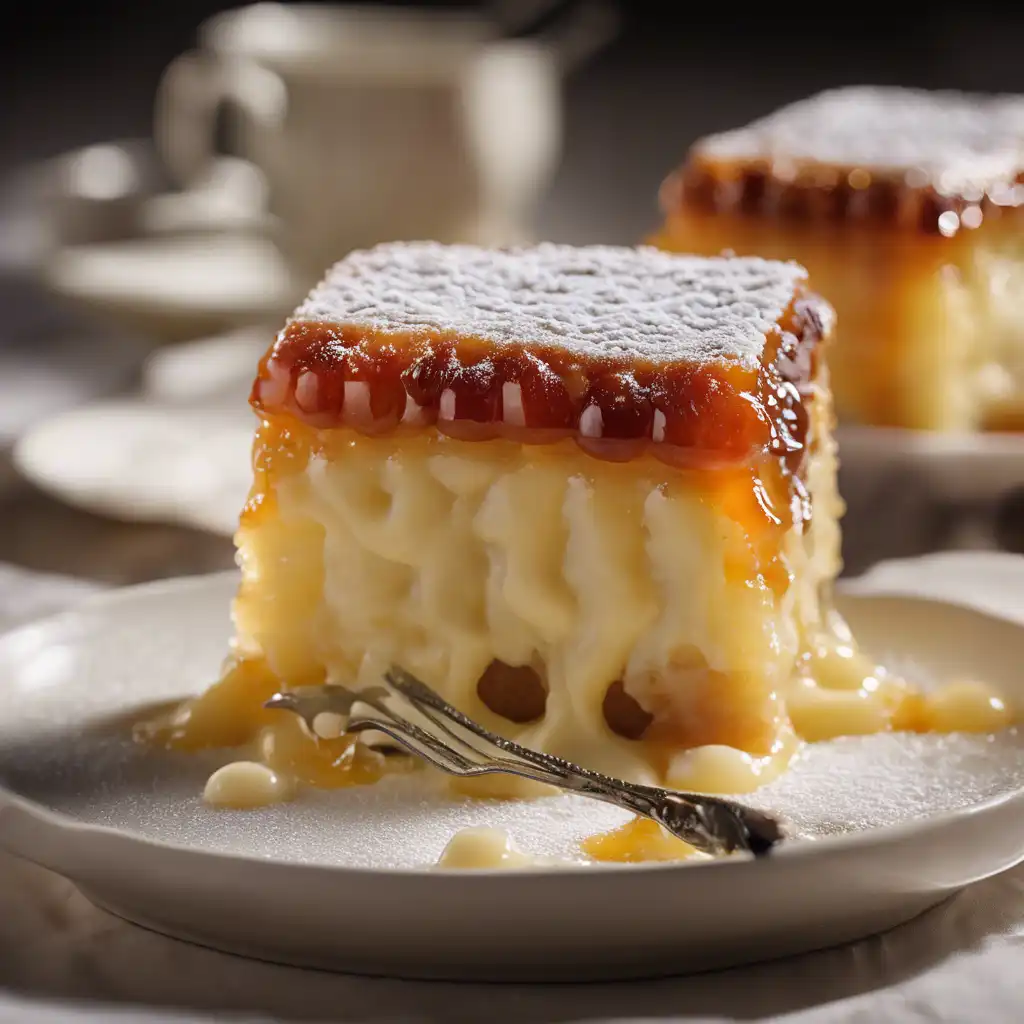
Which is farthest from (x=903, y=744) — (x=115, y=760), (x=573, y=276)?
(x=115, y=760)

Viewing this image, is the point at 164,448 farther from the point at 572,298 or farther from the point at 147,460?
the point at 572,298

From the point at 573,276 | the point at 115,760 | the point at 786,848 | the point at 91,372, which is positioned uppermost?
the point at 573,276

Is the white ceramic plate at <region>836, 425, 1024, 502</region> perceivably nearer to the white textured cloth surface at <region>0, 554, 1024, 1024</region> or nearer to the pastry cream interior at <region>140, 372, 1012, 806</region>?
the pastry cream interior at <region>140, 372, 1012, 806</region>

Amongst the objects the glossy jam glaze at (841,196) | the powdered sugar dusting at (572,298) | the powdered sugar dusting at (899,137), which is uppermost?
the powdered sugar dusting at (572,298)

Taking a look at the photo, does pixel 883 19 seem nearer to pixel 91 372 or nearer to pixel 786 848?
pixel 91 372

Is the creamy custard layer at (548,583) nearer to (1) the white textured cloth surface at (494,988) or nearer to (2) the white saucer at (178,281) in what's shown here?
(1) the white textured cloth surface at (494,988)

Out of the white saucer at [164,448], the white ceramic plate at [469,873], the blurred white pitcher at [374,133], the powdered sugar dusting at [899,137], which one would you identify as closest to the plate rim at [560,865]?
the white ceramic plate at [469,873]

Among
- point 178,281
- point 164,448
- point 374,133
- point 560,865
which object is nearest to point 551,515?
point 560,865
